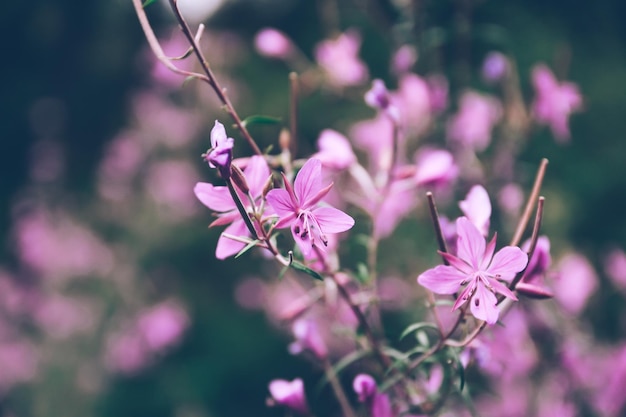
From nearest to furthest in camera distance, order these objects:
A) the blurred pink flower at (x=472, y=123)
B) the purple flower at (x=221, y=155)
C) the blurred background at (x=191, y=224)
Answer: the purple flower at (x=221, y=155) < the blurred pink flower at (x=472, y=123) < the blurred background at (x=191, y=224)

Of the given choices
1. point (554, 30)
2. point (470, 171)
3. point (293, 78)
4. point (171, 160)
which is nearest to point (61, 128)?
point (171, 160)

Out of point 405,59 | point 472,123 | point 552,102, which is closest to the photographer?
point 552,102

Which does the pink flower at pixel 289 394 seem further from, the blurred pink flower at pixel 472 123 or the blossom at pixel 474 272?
the blurred pink flower at pixel 472 123

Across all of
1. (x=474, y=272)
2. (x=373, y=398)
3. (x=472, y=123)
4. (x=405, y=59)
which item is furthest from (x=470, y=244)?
(x=472, y=123)

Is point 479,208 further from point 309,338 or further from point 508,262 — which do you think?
point 309,338

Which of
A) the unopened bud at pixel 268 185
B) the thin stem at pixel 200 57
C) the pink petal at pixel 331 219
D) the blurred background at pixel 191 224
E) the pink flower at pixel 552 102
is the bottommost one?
the blurred background at pixel 191 224

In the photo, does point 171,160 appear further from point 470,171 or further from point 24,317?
point 470,171

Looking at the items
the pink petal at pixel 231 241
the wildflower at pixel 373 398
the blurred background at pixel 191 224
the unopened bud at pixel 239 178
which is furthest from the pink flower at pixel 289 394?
the blurred background at pixel 191 224
